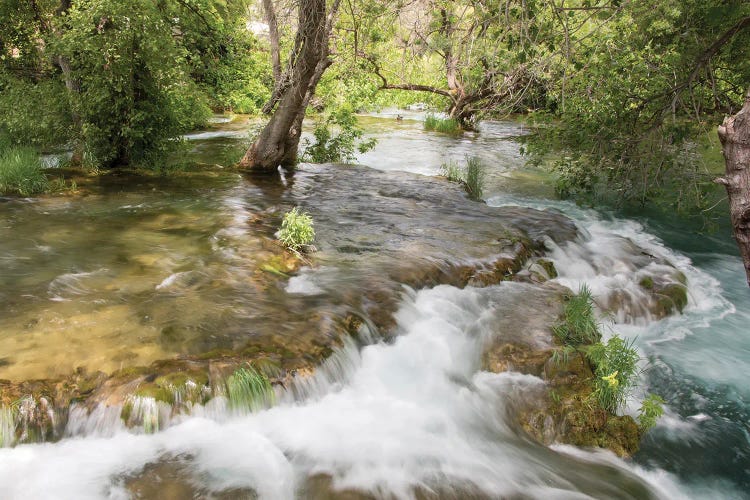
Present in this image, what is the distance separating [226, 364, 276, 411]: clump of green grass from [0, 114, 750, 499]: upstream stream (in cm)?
10

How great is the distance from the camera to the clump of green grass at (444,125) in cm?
2041

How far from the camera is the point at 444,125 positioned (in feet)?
67.1

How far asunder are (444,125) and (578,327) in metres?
16.1

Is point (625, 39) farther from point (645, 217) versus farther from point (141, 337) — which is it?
point (141, 337)

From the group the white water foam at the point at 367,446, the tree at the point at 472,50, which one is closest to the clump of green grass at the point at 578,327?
the white water foam at the point at 367,446

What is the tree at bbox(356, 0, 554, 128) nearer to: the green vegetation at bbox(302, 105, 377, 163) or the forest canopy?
the forest canopy

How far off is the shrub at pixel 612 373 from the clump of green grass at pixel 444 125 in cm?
1634

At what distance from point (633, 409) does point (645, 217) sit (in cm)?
735

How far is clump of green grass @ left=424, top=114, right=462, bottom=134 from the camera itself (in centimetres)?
2041

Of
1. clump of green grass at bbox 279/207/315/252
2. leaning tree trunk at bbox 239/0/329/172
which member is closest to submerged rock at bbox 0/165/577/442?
clump of green grass at bbox 279/207/315/252

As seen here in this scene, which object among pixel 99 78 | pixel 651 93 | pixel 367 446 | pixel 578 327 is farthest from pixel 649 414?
pixel 99 78

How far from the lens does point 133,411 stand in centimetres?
383

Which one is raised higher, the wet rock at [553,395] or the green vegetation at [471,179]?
the green vegetation at [471,179]

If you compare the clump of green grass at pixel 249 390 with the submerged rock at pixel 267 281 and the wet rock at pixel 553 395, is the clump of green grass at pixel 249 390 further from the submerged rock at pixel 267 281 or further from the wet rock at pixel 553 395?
the wet rock at pixel 553 395
